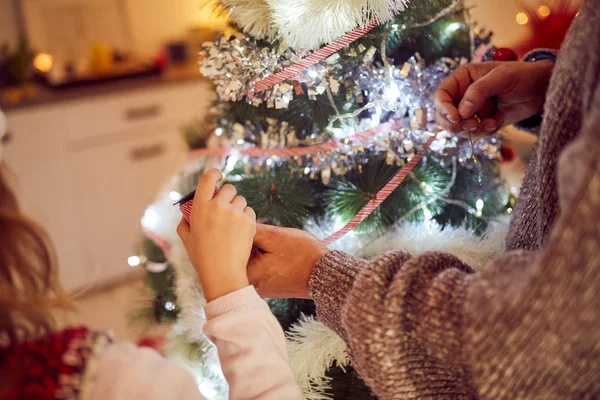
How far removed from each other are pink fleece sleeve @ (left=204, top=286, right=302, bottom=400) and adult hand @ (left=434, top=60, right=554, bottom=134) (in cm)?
38

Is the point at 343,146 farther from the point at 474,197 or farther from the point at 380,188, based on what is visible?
the point at 474,197

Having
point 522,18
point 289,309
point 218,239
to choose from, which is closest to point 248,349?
point 218,239

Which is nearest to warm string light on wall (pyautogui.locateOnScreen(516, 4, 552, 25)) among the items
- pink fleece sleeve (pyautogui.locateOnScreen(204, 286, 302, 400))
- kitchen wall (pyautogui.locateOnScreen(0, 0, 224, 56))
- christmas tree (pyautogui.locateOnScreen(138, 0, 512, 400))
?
christmas tree (pyautogui.locateOnScreen(138, 0, 512, 400))

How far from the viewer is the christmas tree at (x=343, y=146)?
0.72 meters

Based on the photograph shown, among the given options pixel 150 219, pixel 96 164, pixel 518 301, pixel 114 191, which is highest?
pixel 518 301

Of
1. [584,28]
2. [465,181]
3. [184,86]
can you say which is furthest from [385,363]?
[184,86]

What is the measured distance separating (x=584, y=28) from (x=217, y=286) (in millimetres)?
410

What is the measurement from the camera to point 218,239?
1.77 ft

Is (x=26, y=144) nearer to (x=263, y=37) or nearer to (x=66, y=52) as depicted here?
(x=66, y=52)

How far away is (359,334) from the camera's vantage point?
49 cm

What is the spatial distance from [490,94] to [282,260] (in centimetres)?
36

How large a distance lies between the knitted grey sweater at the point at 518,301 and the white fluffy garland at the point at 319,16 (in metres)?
0.24

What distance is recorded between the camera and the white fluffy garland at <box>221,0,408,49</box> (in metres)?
0.64

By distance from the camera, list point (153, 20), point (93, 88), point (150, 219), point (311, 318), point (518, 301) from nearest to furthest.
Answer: point (518, 301) → point (311, 318) → point (150, 219) → point (93, 88) → point (153, 20)
